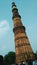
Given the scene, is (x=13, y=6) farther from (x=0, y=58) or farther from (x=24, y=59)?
(x=0, y=58)

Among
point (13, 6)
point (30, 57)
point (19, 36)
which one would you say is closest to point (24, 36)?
point (19, 36)

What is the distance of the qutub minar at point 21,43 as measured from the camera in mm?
33219

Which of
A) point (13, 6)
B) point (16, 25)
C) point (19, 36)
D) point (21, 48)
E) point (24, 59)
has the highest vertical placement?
point (13, 6)

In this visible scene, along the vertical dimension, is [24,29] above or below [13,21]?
below

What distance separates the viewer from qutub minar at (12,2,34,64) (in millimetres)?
33219

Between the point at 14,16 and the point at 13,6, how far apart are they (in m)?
3.69

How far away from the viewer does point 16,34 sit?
35.2 metres

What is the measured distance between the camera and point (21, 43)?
1340 inches

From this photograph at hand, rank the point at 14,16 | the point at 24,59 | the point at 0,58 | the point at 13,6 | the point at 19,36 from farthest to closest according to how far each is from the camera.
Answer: the point at 13,6 → the point at 14,16 → the point at 19,36 → the point at 24,59 → the point at 0,58

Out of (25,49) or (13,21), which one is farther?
(13,21)

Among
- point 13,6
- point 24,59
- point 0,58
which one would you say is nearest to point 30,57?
point 24,59

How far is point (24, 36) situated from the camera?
3491 cm

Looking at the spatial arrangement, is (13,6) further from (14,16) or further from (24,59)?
(24,59)

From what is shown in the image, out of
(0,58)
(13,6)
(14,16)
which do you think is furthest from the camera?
(13,6)
